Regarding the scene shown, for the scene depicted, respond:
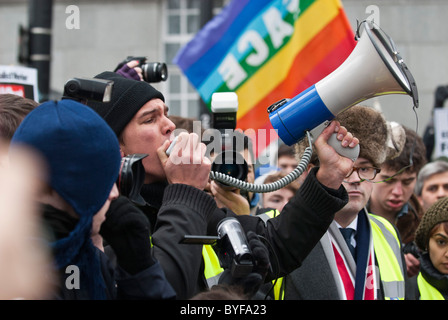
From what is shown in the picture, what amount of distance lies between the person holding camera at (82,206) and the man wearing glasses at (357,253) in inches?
44.9

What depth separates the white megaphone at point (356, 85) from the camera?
2189mm

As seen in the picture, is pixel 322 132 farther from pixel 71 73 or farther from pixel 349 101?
pixel 71 73

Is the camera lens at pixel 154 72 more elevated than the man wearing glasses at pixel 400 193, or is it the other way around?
the camera lens at pixel 154 72

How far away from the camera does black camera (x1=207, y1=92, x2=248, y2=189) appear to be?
100 inches

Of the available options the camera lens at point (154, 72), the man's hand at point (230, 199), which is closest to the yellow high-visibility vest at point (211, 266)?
the man's hand at point (230, 199)

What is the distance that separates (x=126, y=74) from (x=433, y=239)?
1607mm

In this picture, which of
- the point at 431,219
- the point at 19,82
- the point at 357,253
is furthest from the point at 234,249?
the point at 19,82

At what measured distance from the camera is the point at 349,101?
2.26m

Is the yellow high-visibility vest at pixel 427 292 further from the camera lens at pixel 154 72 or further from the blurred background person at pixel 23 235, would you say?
the blurred background person at pixel 23 235

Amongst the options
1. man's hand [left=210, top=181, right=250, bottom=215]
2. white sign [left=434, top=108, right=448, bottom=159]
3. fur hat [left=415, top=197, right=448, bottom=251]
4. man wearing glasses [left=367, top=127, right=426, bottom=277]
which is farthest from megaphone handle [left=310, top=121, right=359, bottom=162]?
white sign [left=434, top=108, right=448, bottom=159]

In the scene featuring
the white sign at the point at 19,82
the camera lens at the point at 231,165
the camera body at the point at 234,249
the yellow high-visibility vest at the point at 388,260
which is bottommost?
the yellow high-visibility vest at the point at 388,260

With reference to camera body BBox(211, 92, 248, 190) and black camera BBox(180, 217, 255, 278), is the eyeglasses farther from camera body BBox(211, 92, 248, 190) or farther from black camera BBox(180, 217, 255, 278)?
black camera BBox(180, 217, 255, 278)

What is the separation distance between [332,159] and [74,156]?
999mm
